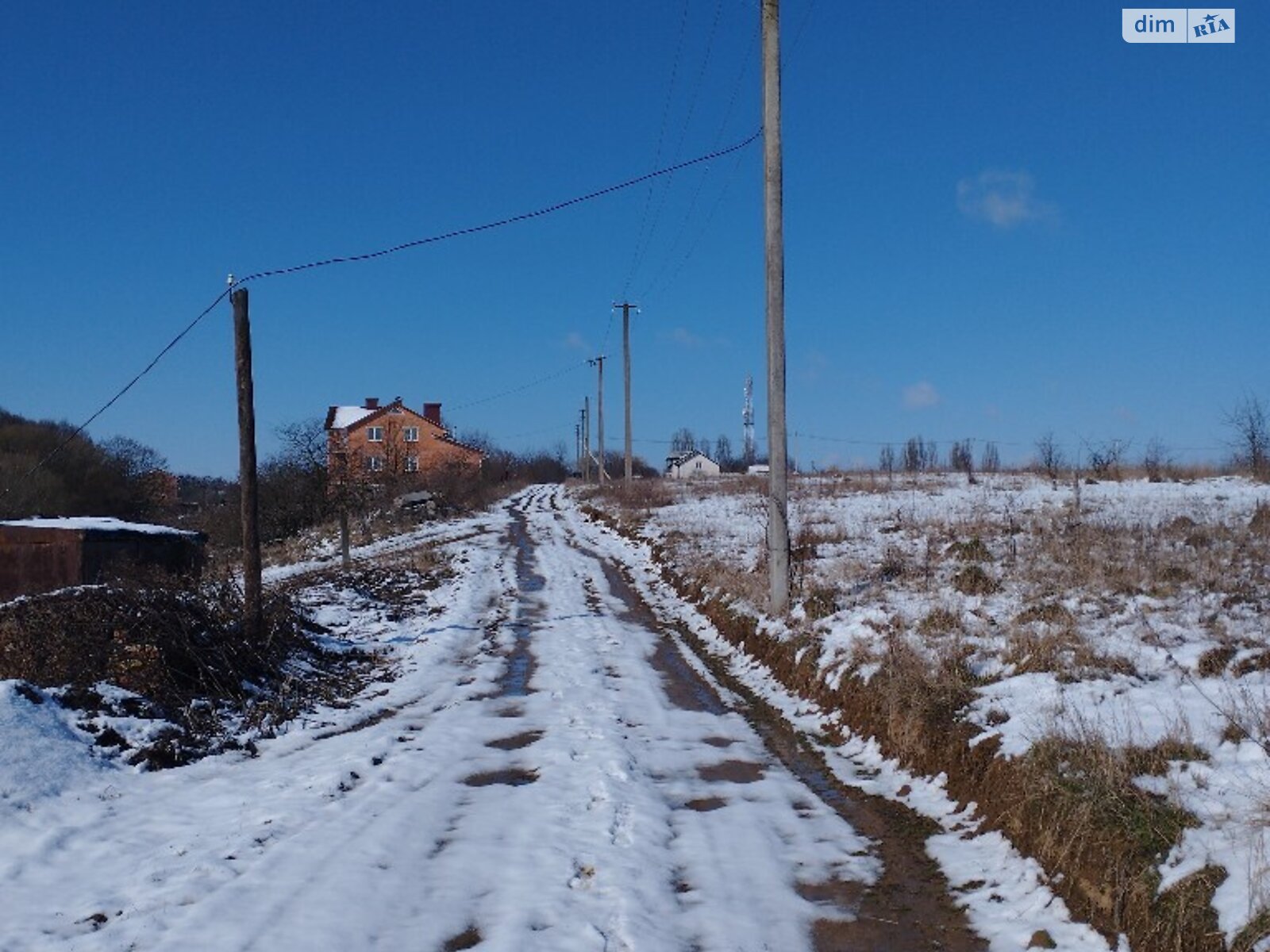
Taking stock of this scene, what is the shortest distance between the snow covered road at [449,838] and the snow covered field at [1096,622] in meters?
1.67

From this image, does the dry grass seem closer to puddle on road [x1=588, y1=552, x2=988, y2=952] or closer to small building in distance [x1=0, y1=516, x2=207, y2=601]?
small building in distance [x1=0, y1=516, x2=207, y2=601]

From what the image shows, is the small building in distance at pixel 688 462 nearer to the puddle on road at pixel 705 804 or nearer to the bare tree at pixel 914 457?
the bare tree at pixel 914 457

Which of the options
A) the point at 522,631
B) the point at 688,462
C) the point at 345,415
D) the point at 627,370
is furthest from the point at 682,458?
the point at 522,631

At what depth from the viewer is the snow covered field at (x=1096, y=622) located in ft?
17.1

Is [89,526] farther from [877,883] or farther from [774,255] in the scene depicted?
[877,883]

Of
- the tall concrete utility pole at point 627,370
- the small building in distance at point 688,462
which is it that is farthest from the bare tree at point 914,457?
the small building in distance at point 688,462

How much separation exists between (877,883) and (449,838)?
2514 millimetres

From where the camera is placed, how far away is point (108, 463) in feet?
168

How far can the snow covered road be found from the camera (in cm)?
486

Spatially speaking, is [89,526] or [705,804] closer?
[705,804]

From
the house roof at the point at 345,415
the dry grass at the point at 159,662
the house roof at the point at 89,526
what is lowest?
the dry grass at the point at 159,662

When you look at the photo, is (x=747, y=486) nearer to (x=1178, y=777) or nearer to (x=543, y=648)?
(x=543, y=648)

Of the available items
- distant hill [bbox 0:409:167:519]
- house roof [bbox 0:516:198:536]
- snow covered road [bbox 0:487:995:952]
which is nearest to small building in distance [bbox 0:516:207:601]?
house roof [bbox 0:516:198:536]

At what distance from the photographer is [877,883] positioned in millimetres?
5492
